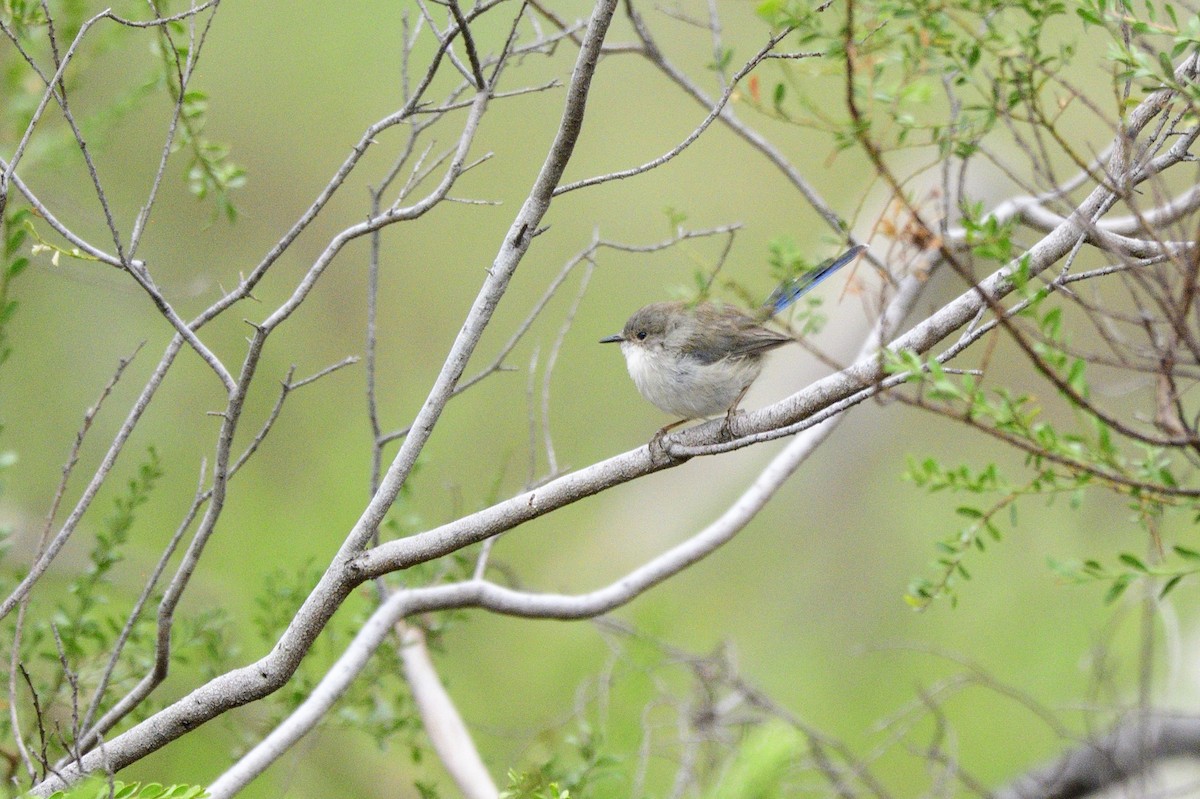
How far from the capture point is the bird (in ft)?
6.40

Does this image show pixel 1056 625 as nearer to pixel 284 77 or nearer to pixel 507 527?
pixel 507 527

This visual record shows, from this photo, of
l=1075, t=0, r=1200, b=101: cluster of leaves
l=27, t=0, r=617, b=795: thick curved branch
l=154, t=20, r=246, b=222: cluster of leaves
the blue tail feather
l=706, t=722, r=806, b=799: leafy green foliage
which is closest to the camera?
l=706, t=722, r=806, b=799: leafy green foliage

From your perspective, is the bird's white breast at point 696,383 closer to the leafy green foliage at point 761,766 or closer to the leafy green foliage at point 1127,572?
the leafy green foliage at point 1127,572

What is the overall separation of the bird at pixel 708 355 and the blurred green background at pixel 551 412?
1.40 m

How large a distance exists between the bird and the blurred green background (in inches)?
54.9

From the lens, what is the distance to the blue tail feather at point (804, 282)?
1.81 meters

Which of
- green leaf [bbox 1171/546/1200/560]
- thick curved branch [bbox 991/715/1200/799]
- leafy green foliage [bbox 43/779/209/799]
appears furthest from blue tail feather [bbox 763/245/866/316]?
thick curved branch [bbox 991/715/1200/799]

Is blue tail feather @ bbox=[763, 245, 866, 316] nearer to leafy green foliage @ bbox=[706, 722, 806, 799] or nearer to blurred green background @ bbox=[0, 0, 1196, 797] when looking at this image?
leafy green foliage @ bbox=[706, 722, 806, 799]

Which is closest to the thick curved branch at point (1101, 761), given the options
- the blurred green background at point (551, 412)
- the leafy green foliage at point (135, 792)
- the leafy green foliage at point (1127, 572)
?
the blurred green background at point (551, 412)

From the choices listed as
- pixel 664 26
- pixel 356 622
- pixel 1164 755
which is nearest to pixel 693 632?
pixel 1164 755

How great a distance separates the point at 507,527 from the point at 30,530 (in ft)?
7.91

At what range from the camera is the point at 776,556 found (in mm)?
4219

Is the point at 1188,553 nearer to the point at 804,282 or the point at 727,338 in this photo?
the point at 804,282

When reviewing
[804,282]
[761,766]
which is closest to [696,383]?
[804,282]
